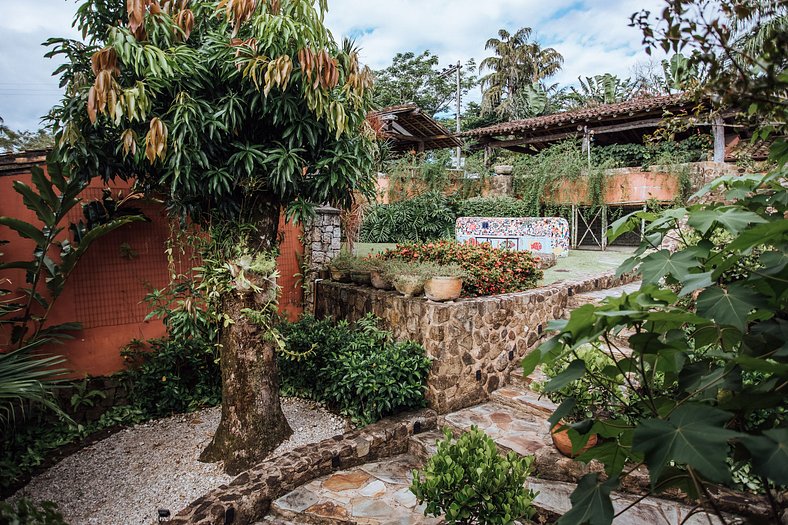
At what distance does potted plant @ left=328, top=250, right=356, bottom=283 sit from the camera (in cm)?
670

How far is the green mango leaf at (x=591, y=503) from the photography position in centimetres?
107

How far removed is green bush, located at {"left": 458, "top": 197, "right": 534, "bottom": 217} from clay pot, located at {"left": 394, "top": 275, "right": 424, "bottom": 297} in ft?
26.6

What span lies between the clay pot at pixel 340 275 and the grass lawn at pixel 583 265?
3.25 m

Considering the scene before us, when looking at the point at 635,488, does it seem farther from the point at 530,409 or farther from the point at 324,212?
the point at 324,212

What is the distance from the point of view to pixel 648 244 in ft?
5.01

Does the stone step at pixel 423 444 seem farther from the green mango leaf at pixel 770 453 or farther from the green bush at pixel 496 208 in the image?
the green bush at pixel 496 208

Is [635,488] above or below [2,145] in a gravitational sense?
below

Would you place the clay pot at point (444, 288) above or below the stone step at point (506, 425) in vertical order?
above

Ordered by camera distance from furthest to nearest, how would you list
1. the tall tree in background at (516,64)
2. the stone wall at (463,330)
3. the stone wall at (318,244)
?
the tall tree in background at (516,64) → the stone wall at (318,244) → the stone wall at (463,330)

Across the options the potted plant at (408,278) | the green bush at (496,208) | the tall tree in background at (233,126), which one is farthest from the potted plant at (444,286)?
the green bush at (496,208)

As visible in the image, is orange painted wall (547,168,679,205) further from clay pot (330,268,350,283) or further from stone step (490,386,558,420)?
clay pot (330,268,350,283)

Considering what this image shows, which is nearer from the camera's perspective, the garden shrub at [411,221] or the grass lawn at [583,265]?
the grass lawn at [583,265]

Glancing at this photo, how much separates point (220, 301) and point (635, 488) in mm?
4314

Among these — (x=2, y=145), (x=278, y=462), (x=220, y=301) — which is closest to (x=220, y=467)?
(x=278, y=462)
